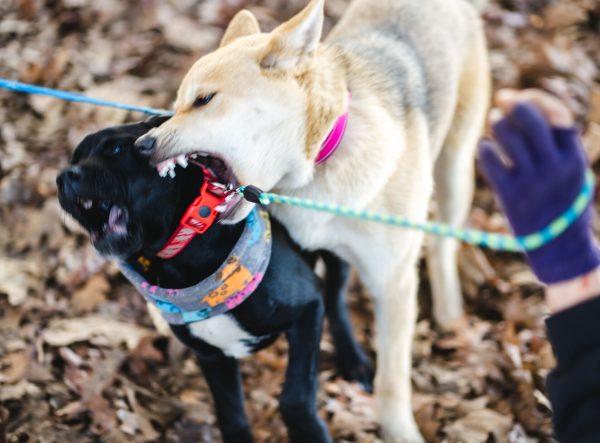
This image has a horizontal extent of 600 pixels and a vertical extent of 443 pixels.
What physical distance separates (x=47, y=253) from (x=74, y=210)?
2.02 m

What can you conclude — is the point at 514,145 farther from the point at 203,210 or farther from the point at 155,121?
the point at 155,121

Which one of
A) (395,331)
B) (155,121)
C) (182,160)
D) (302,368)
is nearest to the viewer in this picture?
(182,160)

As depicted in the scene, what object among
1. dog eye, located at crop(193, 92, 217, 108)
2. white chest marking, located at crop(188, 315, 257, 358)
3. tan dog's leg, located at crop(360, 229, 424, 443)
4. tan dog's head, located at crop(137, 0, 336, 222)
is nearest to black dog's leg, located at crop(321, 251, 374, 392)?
tan dog's leg, located at crop(360, 229, 424, 443)

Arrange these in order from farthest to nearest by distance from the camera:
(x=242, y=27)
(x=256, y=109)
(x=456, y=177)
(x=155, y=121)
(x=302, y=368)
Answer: (x=456, y=177), (x=242, y=27), (x=302, y=368), (x=155, y=121), (x=256, y=109)

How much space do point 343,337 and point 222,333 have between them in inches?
45.5

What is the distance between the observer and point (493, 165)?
134 centimetres

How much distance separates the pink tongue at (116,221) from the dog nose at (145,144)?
199 millimetres

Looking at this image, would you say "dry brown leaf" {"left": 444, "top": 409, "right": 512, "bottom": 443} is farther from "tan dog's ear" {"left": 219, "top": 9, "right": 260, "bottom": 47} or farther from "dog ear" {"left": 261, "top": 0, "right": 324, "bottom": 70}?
"tan dog's ear" {"left": 219, "top": 9, "right": 260, "bottom": 47}

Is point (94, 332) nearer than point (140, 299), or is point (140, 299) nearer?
point (94, 332)

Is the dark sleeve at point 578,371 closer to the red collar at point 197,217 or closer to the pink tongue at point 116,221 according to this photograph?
the red collar at point 197,217

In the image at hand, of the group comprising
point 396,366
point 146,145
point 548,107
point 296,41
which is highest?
point 548,107

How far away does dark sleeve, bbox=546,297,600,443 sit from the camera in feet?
4.28

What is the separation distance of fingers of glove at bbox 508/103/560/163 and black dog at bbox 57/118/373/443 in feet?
3.93

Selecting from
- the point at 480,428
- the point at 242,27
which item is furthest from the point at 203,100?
the point at 480,428
